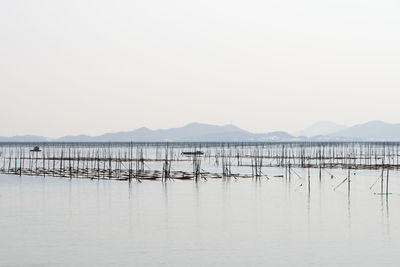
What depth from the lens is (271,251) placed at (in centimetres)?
1680

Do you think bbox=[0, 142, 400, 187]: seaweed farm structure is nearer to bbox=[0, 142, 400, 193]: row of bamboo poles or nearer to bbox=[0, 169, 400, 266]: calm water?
bbox=[0, 142, 400, 193]: row of bamboo poles

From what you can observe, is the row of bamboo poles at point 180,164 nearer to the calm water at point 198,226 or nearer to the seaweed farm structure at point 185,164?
the seaweed farm structure at point 185,164

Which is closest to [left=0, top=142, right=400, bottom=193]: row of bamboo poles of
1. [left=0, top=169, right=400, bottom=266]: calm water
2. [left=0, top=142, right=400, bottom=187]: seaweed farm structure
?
[left=0, top=142, right=400, bottom=187]: seaweed farm structure

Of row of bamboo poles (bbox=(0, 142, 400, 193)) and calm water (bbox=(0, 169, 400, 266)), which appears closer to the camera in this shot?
calm water (bbox=(0, 169, 400, 266))

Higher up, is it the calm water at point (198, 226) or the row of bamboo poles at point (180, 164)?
the row of bamboo poles at point (180, 164)

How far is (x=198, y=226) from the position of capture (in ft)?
68.9

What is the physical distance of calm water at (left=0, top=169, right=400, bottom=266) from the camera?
16031mm

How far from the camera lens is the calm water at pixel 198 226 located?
16.0m

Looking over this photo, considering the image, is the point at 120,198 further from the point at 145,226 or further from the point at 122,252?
the point at 122,252

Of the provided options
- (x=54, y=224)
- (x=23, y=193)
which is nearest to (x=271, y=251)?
(x=54, y=224)

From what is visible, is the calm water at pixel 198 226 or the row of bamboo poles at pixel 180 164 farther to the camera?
the row of bamboo poles at pixel 180 164

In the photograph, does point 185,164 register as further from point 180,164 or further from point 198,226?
point 198,226

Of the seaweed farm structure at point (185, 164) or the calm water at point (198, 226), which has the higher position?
the seaweed farm structure at point (185, 164)

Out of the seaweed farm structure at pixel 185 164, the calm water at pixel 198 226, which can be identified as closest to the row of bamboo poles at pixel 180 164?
the seaweed farm structure at pixel 185 164
